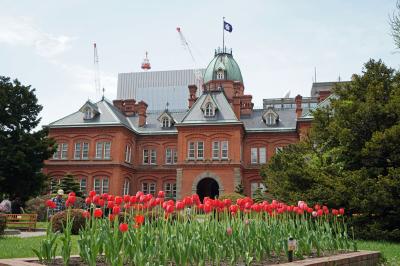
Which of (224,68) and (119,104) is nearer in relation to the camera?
(119,104)

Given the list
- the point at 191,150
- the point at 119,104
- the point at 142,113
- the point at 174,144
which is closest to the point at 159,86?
the point at 119,104

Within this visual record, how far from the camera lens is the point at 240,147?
3725 centimetres

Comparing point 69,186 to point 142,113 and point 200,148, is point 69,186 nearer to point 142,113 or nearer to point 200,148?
point 200,148

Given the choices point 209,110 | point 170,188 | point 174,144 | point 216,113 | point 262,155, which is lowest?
point 170,188

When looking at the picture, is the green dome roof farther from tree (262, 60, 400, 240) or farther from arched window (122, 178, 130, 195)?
tree (262, 60, 400, 240)

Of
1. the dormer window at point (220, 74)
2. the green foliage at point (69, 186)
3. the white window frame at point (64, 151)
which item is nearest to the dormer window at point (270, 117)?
the dormer window at point (220, 74)

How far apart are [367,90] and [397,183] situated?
4.36 metres

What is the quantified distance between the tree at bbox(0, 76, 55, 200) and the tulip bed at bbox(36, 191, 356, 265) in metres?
19.1

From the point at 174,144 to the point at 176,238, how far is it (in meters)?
36.1

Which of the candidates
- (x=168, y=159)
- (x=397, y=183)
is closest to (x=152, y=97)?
(x=168, y=159)

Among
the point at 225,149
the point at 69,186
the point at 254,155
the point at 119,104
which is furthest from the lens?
the point at 119,104

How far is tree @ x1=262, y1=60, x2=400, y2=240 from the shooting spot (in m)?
13.3

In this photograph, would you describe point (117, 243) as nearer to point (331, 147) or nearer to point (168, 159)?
point (331, 147)

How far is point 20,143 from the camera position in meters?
24.9
